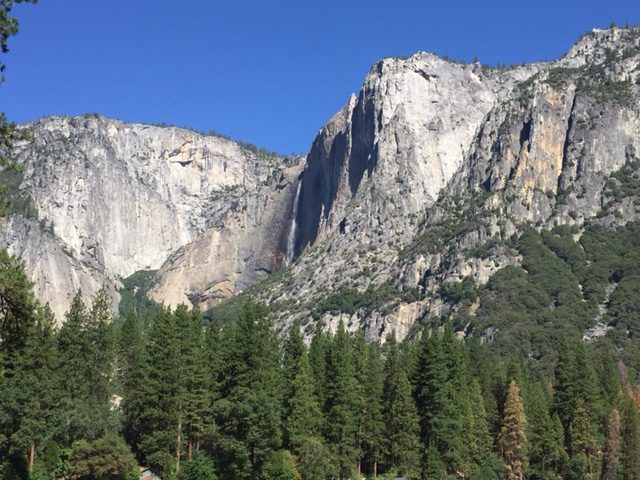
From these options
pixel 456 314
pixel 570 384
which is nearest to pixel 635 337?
pixel 456 314

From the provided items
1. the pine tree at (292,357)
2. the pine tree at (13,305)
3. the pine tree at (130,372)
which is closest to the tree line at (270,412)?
the pine tree at (292,357)

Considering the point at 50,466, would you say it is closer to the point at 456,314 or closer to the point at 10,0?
the point at 10,0

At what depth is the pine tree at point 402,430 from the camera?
244 ft

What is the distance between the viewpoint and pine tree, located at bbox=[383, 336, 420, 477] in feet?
244

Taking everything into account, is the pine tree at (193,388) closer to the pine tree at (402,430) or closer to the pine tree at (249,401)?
the pine tree at (249,401)

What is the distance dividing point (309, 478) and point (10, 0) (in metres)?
46.8

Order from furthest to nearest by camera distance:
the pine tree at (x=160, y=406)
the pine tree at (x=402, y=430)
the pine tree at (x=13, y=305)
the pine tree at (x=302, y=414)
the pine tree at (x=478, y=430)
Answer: the pine tree at (x=478, y=430), the pine tree at (x=402, y=430), the pine tree at (x=302, y=414), the pine tree at (x=160, y=406), the pine tree at (x=13, y=305)

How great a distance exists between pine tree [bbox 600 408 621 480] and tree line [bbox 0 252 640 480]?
15cm

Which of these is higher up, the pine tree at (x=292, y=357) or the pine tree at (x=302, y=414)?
the pine tree at (x=292, y=357)

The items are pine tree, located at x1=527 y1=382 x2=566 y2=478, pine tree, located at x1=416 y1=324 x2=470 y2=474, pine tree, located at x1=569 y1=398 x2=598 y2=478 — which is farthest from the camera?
pine tree, located at x1=569 y1=398 x2=598 y2=478

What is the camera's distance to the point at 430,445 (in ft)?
249

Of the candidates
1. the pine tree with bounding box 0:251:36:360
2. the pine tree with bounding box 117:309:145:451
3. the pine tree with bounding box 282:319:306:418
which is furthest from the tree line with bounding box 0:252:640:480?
the pine tree with bounding box 0:251:36:360

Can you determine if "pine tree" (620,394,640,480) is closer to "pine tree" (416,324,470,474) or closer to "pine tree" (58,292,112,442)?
"pine tree" (416,324,470,474)

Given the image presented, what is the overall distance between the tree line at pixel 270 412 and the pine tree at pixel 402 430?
0.51 ft
